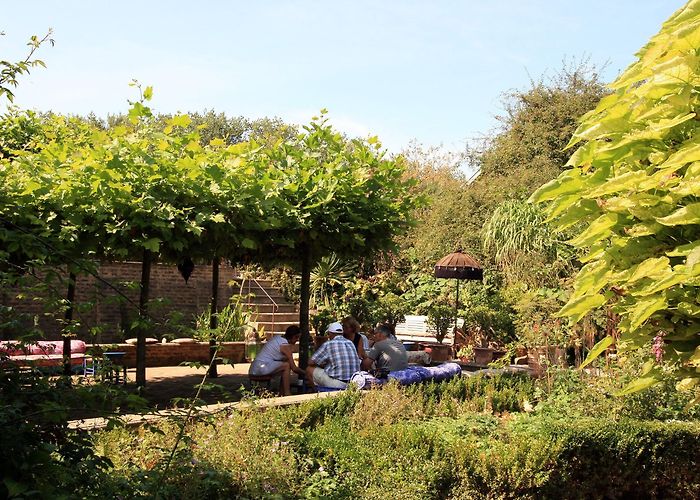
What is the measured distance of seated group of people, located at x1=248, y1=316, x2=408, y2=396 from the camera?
9023mm

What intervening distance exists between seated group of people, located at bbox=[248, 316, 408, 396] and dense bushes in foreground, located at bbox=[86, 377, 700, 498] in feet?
5.76

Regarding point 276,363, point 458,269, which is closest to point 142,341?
point 276,363

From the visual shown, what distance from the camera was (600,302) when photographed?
203cm

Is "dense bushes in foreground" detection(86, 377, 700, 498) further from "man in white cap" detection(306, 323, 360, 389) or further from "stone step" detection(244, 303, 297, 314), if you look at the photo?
"stone step" detection(244, 303, 297, 314)

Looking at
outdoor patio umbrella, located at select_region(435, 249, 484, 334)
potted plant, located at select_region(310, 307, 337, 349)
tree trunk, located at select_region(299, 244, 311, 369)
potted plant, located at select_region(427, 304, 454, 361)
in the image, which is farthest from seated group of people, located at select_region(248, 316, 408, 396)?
potted plant, located at select_region(310, 307, 337, 349)

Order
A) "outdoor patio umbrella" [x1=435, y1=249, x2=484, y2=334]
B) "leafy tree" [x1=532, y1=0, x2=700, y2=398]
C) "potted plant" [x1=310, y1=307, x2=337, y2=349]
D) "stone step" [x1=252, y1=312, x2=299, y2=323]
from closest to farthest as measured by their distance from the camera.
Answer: "leafy tree" [x1=532, y1=0, x2=700, y2=398], "outdoor patio umbrella" [x1=435, y1=249, x2=484, y2=334], "potted plant" [x1=310, y1=307, x2=337, y2=349], "stone step" [x1=252, y1=312, x2=299, y2=323]

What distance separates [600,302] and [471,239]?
17.9 m

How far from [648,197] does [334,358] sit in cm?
740

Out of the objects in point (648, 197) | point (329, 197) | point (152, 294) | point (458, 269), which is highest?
point (329, 197)

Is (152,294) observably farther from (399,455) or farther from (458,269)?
(399,455)

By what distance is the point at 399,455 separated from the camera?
5.50m

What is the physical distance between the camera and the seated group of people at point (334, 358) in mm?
9023

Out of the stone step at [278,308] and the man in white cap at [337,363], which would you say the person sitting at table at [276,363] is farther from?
the stone step at [278,308]

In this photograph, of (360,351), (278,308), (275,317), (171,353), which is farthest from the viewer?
(278,308)
